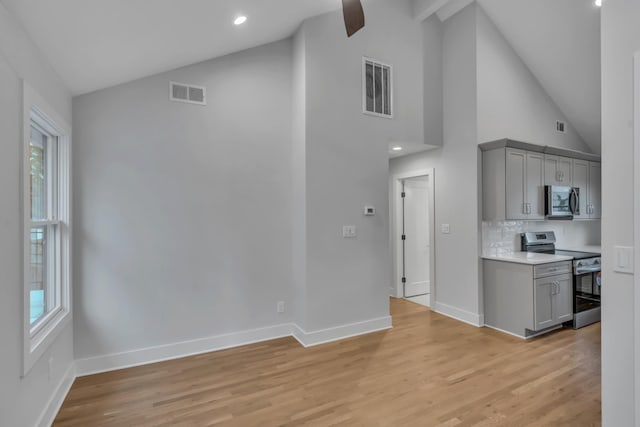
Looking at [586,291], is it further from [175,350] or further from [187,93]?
[187,93]

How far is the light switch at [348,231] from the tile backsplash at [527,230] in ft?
5.78

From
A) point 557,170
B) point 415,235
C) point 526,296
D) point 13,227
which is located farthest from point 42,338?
point 557,170

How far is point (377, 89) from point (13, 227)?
3.71m

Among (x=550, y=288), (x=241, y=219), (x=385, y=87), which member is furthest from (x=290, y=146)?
(x=550, y=288)

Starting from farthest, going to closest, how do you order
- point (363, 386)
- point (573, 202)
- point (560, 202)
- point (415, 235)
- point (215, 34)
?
point (415, 235), point (573, 202), point (560, 202), point (215, 34), point (363, 386)

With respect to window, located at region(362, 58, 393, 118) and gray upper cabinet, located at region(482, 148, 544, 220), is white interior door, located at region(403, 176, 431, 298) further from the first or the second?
window, located at region(362, 58, 393, 118)

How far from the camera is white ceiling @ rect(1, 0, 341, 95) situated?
1848 mm

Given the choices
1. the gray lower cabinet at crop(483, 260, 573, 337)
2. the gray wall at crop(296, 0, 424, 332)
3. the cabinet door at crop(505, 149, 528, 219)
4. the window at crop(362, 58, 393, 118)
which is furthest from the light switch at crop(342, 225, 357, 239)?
the cabinet door at crop(505, 149, 528, 219)

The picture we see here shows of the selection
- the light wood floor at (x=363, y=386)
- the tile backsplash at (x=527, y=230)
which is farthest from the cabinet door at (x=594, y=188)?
the light wood floor at (x=363, y=386)

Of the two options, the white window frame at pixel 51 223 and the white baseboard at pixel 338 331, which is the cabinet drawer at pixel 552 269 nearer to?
the white baseboard at pixel 338 331

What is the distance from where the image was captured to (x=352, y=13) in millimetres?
1908
